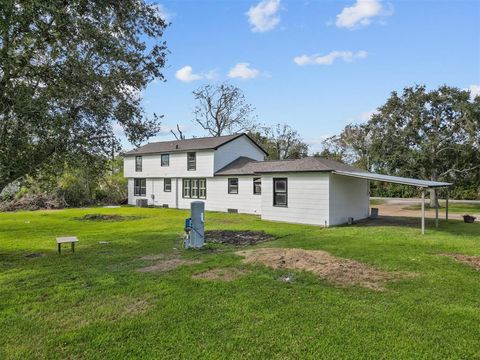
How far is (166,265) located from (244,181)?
14391mm

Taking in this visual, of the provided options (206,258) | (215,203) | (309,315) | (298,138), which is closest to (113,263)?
(206,258)

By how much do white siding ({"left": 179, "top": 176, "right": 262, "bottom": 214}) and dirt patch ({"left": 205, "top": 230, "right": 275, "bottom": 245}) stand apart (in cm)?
814

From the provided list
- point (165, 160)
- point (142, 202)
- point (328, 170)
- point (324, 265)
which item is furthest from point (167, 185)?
point (324, 265)

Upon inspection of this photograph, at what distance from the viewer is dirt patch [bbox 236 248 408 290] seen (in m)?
6.61

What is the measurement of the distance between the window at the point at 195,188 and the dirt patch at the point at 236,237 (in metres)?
11.8

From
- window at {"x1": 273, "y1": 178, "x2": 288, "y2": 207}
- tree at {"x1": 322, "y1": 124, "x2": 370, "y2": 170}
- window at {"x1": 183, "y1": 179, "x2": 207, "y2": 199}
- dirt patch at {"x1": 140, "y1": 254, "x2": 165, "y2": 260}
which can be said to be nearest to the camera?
dirt patch at {"x1": 140, "y1": 254, "x2": 165, "y2": 260}

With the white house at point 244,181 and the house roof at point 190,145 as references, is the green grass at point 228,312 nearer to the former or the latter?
the white house at point 244,181

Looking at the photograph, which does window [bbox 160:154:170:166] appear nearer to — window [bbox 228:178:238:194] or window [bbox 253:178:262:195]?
window [bbox 228:178:238:194]

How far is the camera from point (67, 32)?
25.7 ft

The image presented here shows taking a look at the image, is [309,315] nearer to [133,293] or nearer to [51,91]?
[133,293]

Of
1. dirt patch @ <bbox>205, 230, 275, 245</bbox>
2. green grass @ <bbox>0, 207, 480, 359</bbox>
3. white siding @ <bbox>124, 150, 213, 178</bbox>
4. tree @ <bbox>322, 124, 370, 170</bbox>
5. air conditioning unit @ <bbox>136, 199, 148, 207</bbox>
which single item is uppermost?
tree @ <bbox>322, 124, 370, 170</bbox>

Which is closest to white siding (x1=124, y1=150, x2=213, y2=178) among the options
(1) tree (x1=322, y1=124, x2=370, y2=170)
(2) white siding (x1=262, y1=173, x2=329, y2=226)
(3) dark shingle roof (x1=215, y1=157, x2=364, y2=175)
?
(3) dark shingle roof (x1=215, y1=157, x2=364, y2=175)

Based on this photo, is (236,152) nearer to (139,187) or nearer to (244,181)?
(244,181)

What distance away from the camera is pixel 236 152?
26.0m
